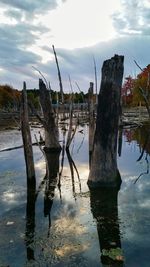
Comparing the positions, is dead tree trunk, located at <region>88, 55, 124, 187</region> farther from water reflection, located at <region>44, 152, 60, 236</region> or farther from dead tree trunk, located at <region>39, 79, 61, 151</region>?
dead tree trunk, located at <region>39, 79, 61, 151</region>

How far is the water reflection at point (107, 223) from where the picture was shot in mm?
6796

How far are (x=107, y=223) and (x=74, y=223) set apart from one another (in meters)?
0.85

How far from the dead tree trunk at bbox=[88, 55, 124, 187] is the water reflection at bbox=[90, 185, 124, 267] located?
0.55 meters

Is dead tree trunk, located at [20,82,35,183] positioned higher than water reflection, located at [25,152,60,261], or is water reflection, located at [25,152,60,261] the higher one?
dead tree trunk, located at [20,82,35,183]

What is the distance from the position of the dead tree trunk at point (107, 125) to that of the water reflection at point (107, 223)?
0.55 meters

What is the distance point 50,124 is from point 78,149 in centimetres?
359

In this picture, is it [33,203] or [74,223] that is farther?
[33,203]

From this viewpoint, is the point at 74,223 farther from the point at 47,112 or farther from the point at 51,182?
the point at 47,112

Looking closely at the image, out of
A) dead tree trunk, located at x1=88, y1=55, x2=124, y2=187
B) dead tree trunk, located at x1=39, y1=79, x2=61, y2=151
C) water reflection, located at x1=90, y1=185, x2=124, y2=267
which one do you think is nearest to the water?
water reflection, located at x1=90, y1=185, x2=124, y2=267

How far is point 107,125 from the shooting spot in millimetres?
11836

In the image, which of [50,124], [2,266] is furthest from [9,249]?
[50,124]

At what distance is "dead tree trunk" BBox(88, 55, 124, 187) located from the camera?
38.9 feet

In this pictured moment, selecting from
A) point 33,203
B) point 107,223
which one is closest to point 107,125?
point 33,203

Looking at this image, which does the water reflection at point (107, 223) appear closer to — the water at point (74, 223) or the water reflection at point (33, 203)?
the water at point (74, 223)
